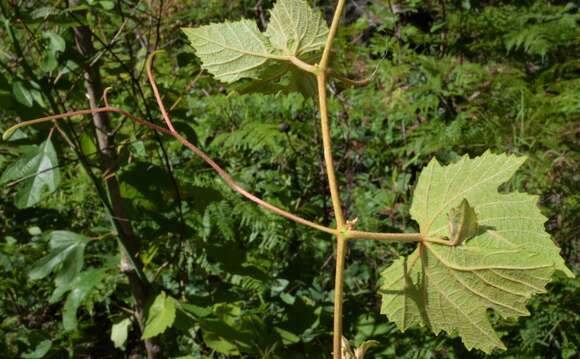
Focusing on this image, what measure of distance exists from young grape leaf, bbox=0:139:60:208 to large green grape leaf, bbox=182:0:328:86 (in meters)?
0.74

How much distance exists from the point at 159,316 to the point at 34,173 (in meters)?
0.42

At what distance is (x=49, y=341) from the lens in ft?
6.07

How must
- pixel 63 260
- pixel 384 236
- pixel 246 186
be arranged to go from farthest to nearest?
1. pixel 246 186
2. pixel 63 260
3. pixel 384 236

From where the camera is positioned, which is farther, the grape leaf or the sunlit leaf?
the sunlit leaf

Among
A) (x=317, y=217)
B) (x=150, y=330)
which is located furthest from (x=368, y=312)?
(x=150, y=330)

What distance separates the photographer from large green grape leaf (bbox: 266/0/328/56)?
556 mm

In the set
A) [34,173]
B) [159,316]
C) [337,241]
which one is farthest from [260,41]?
[159,316]

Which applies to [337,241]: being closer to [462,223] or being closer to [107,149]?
[462,223]

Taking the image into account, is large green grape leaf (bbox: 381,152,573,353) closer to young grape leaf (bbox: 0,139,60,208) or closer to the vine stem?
the vine stem

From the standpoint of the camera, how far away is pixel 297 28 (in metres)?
0.56

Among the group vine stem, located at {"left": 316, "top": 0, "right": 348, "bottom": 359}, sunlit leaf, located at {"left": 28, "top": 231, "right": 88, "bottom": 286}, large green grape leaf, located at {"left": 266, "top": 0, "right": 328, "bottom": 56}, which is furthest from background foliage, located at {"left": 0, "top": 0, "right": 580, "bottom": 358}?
vine stem, located at {"left": 316, "top": 0, "right": 348, "bottom": 359}

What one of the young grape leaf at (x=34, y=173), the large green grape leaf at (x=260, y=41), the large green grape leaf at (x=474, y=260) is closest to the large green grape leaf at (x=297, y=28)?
the large green grape leaf at (x=260, y=41)

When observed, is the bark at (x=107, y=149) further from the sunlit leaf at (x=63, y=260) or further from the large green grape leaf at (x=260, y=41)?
the large green grape leaf at (x=260, y=41)

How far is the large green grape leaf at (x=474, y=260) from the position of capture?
409 mm
